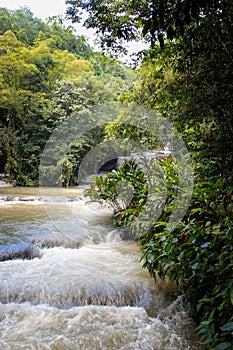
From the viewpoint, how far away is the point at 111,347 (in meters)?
1.94

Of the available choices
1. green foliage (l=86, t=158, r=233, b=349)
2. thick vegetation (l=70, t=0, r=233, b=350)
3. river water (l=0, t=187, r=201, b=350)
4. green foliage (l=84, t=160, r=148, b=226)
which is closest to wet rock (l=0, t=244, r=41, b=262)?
river water (l=0, t=187, r=201, b=350)

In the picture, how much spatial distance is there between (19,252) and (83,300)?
1.52m

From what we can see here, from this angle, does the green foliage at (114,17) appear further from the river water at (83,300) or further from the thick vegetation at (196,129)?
the river water at (83,300)

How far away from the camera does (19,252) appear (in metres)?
3.68

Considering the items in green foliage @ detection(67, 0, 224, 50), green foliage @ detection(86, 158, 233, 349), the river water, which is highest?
green foliage @ detection(67, 0, 224, 50)

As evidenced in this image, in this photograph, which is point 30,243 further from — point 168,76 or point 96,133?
point 96,133

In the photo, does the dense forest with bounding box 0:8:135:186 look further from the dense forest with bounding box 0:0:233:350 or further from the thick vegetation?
the thick vegetation

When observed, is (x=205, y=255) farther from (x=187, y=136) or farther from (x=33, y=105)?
(x=33, y=105)

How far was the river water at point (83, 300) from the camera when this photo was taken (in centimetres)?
201

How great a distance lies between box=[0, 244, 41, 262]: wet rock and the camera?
3.57 meters

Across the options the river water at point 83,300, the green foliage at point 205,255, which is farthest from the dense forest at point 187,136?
the river water at point 83,300

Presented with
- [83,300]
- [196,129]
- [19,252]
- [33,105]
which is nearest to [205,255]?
[83,300]

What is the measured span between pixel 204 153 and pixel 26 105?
12.3 m

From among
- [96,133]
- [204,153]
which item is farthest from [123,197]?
[96,133]
